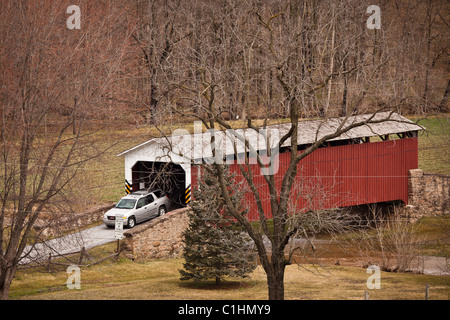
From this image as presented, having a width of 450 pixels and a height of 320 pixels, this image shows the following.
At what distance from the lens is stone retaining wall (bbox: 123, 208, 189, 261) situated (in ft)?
64.6

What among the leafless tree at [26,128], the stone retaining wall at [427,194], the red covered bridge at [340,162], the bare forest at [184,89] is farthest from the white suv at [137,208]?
the stone retaining wall at [427,194]

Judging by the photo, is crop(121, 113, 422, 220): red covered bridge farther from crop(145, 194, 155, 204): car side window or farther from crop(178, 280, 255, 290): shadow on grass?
crop(178, 280, 255, 290): shadow on grass

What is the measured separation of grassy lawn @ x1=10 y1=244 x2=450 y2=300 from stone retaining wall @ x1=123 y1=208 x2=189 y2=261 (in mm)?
331

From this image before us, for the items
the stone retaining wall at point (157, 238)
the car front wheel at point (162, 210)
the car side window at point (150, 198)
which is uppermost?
the car side window at point (150, 198)

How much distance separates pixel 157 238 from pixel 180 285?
3239 mm

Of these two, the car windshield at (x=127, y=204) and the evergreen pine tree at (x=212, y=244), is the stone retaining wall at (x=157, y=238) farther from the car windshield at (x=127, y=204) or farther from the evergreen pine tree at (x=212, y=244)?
the evergreen pine tree at (x=212, y=244)

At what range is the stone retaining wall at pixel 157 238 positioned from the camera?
64.6 ft

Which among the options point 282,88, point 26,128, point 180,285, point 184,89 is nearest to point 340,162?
Result: point 282,88

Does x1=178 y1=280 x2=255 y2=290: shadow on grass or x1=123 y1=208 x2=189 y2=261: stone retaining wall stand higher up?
Result: x1=123 y1=208 x2=189 y2=261: stone retaining wall

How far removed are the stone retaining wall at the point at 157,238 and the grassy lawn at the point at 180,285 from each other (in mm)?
331

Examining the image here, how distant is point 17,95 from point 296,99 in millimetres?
7770

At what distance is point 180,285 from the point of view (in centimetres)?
1744

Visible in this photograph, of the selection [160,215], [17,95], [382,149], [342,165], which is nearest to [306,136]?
[342,165]

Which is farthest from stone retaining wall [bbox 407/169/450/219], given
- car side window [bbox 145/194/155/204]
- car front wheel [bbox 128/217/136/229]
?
car front wheel [bbox 128/217/136/229]
